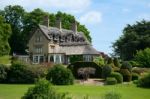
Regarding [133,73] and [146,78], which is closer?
[146,78]

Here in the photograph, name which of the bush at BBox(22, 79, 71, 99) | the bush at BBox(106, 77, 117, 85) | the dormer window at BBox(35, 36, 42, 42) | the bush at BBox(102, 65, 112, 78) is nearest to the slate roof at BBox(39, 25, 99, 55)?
the dormer window at BBox(35, 36, 42, 42)

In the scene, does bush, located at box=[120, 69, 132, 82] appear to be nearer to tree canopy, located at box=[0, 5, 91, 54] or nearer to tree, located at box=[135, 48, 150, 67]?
tree, located at box=[135, 48, 150, 67]

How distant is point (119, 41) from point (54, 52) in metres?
16.0

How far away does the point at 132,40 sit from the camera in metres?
87.0

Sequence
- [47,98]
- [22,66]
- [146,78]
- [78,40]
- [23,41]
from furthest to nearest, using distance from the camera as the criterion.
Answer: [23,41] → [78,40] → [22,66] → [146,78] → [47,98]

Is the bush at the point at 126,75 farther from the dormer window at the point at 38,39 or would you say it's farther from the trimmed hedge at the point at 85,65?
the dormer window at the point at 38,39

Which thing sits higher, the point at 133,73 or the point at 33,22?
the point at 33,22

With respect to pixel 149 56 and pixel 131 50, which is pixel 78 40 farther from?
pixel 149 56

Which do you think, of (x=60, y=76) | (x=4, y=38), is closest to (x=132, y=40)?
(x=4, y=38)

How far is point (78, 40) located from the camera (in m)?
88.9

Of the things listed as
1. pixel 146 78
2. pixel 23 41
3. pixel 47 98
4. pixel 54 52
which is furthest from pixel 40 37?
pixel 47 98

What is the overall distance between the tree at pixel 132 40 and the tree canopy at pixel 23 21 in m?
13.7

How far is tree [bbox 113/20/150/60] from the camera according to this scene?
8512 centimetres

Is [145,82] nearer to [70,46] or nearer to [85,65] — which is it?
[85,65]
